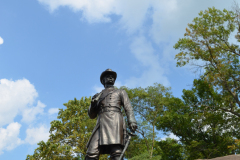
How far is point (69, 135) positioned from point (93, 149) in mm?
17243

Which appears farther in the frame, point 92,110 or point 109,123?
point 92,110

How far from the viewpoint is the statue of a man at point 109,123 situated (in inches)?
171

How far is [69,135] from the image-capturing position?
2078 centimetres

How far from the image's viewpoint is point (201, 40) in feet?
57.6

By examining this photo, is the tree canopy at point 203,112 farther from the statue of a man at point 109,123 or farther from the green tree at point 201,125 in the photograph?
the statue of a man at point 109,123

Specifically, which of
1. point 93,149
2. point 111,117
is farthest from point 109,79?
point 93,149

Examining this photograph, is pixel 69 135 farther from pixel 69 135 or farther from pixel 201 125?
pixel 201 125

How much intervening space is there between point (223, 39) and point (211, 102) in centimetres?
495

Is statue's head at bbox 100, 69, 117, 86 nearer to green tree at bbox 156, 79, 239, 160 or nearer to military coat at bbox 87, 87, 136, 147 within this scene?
military coat at bbox 87, 87, 136, 147

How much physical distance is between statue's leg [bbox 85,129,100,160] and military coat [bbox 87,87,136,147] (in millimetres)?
88

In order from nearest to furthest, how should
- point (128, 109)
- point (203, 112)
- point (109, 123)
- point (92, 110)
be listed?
point (109, 123)
point (128, 109)
point (92, 110)
point (203, 112)

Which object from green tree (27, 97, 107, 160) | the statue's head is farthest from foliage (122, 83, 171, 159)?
the statue's head

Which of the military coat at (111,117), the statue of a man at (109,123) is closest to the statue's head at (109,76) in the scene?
the statue of a man at (109,123)

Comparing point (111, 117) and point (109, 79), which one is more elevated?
point (109, 79)
